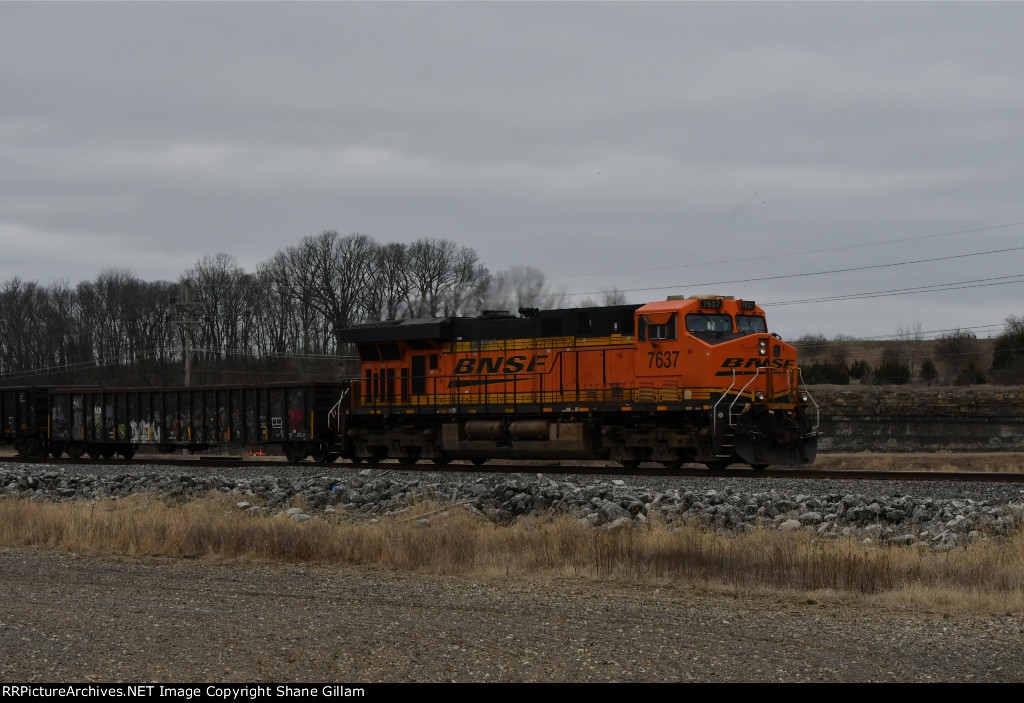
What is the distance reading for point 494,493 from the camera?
51.5ft

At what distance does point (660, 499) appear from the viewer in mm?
14844

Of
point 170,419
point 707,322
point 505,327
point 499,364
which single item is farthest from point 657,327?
point 170,419

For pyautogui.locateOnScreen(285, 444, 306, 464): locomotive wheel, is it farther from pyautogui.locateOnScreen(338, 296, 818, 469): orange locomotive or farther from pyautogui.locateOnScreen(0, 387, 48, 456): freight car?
pyautogui.locateOnScreen(0, 387, 48, 456): freight car

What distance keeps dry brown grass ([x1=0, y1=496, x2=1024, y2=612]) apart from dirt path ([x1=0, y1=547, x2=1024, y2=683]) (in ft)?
1.77

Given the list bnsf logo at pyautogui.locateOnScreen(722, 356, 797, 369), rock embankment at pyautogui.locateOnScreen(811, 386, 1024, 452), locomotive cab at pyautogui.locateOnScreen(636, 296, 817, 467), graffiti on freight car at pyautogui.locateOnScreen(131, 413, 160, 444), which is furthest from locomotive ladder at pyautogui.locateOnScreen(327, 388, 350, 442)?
rock embankment at pyautogui.locateOnScreen(811, 386, 1024, 452)

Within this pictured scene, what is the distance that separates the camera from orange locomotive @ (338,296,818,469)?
21.8 m

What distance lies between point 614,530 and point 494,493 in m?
3.11

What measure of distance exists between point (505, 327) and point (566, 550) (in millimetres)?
13856

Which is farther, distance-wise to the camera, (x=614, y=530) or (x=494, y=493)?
(x=494, y=493)

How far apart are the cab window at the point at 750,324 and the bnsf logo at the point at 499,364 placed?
464cm

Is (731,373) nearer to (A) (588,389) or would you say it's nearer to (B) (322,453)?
(A) (588,389)

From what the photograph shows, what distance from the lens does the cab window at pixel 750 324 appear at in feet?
74.5
